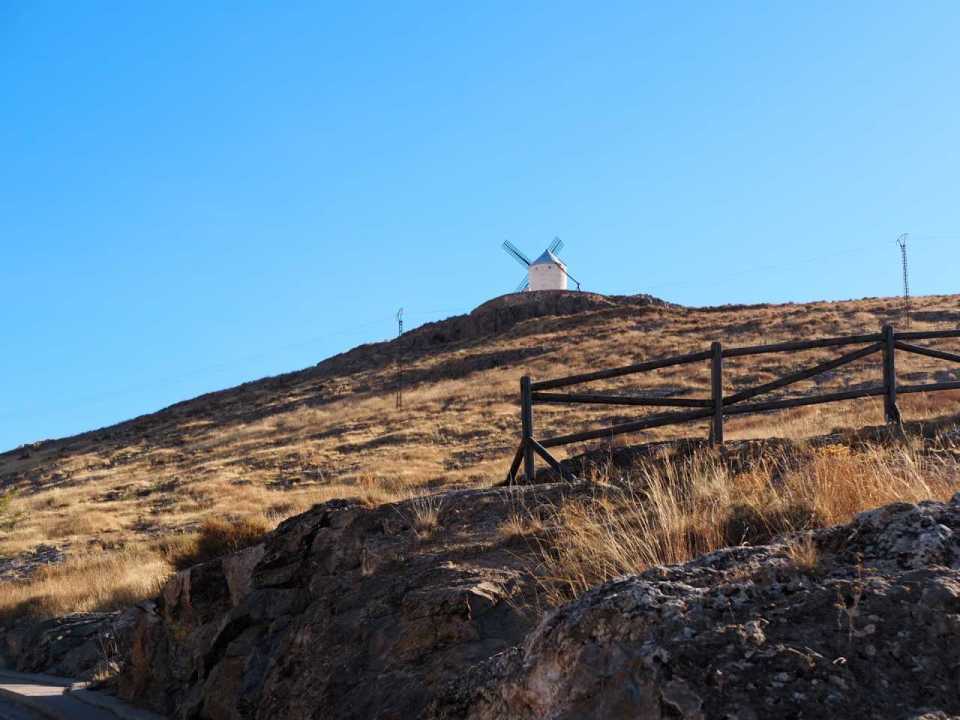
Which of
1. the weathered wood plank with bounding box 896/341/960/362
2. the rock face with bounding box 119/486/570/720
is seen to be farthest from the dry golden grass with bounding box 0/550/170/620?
the weathered wood plank with bounding box 896/341/960/362

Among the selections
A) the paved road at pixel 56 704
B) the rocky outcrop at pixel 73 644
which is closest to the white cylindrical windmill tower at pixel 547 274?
the rocky outcrop at pixel 73 644

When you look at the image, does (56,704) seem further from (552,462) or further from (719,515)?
(719,515)

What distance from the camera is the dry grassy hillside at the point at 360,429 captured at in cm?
1984

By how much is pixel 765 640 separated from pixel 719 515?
8.10 ft

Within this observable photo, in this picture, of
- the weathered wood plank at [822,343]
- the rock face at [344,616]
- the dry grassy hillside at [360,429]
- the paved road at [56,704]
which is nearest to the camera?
the rock face at [344,616]

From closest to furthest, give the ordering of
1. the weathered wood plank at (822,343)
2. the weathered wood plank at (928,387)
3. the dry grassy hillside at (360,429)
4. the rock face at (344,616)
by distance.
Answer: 1. the rock face at (344,616)
2. the weathered wood plank at (822,343)
3. the weathered wood plank at (928,387)
4. the dry grassy hillside at (360,429)

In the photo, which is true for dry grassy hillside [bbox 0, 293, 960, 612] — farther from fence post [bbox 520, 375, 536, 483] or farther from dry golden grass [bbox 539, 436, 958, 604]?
dry golden grass [bbox 539, 436, 958, 604]

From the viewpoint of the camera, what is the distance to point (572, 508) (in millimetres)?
7449

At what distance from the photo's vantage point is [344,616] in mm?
6996

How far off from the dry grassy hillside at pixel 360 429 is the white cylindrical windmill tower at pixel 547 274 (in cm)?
723

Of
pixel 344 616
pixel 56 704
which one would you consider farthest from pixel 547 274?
pixel 344 616

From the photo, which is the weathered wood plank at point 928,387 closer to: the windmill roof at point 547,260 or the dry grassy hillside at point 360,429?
the dry grassy hillside at point 360,429

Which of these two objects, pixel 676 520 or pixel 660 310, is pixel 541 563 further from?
pixel 660 310

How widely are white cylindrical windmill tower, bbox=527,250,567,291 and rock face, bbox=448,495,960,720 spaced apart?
8383 cm
